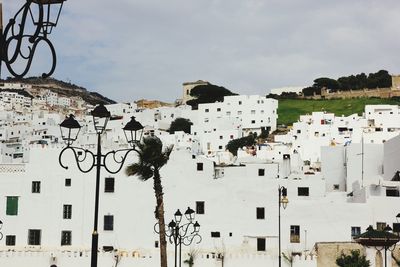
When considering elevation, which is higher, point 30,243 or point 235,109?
point 235,109

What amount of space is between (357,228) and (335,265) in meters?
3.31

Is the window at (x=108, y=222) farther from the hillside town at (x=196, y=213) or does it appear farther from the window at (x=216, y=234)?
the window at (x=216, y=234)

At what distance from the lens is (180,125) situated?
9419 centimetres

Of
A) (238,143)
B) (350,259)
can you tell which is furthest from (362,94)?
(350,259)

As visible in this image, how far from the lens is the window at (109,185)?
3962 centimetres

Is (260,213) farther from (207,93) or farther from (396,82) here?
(396,82)

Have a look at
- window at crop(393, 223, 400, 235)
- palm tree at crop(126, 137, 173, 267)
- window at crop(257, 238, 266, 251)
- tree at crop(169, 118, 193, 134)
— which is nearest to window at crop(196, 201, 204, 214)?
window at crop(257, 238, 266, 251)

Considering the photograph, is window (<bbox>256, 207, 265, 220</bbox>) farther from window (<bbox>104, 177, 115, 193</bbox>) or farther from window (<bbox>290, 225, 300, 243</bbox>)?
window (<bbox>104, 177, 115, 193</bbox>)

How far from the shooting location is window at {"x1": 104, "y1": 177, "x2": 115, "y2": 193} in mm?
39625

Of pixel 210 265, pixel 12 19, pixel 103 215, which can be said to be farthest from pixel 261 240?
pixel 12 19

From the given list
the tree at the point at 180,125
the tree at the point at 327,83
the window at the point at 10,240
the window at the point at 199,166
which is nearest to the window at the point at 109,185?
the window at the point at 199,166

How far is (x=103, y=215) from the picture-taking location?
3928 centimetres

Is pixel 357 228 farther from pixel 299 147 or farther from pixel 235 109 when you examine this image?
pixel 235 109

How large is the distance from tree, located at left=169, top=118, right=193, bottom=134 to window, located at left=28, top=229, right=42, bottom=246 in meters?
54.5
